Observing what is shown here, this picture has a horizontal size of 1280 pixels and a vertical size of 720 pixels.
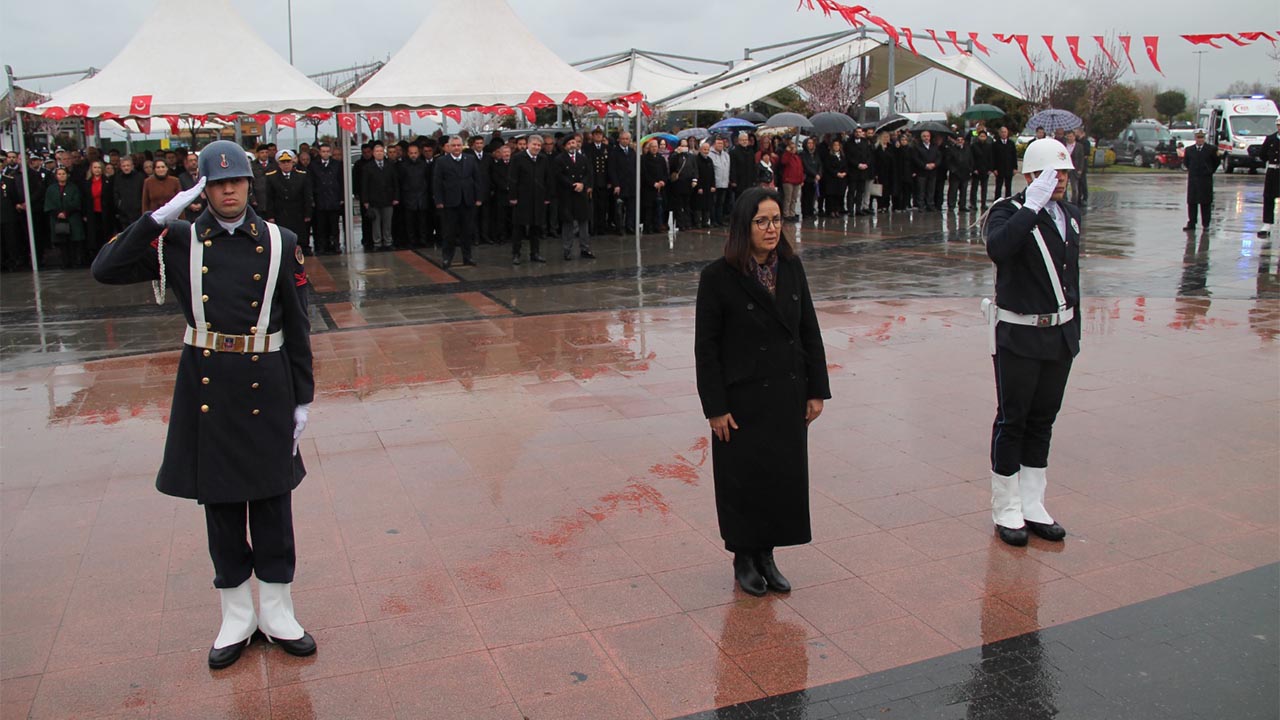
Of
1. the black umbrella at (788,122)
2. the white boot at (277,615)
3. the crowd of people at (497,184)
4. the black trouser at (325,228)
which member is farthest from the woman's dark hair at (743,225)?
the black umbrella at (788,122)

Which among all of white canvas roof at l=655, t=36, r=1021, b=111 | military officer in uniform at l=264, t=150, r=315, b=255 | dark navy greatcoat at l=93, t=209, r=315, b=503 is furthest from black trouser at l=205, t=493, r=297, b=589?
white canvas roof at l=655, t=36, r=1021, b=111

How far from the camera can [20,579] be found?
4766 mm

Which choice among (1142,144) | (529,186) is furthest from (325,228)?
(1142,144)

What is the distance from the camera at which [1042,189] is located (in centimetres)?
491

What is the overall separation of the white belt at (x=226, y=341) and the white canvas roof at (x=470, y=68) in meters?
12.2

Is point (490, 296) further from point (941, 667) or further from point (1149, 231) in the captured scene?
point (1149, 231)

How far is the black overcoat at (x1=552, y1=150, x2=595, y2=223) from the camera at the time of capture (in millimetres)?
15328

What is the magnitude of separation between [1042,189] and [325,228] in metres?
14.3

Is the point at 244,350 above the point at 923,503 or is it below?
above

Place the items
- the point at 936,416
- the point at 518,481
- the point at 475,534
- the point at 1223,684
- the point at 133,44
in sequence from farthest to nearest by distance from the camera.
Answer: the point at 133,44 < the point at 936,416 < the point at 518,481 < the point at 475,534 < the point at 1223,684

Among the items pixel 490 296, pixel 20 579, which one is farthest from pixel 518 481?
pixel 490 296

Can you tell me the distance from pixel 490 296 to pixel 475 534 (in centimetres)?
752

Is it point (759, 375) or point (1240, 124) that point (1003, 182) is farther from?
point (1240, 124)

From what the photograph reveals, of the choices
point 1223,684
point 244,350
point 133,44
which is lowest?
point 1223,684
